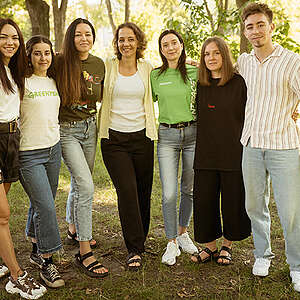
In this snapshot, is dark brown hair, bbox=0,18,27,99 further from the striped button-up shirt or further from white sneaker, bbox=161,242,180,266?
white sneaker, bbox=161,242,180,266

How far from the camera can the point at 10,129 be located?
3537 mm

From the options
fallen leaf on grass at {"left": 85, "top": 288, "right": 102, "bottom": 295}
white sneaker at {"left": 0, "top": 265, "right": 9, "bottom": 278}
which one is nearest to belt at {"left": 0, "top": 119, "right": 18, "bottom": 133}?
white sneaker at {"left": 0, "top": 265, "right": 9, "bottom": 278}

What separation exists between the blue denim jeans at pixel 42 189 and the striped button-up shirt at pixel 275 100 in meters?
1.85

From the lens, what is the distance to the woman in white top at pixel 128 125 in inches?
167

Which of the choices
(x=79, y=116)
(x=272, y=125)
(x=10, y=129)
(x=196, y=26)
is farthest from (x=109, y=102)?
(x=196, y=26)

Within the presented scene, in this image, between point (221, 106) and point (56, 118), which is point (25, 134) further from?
point (221, 106)

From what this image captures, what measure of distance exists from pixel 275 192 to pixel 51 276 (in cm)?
217

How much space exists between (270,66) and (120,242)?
266cm

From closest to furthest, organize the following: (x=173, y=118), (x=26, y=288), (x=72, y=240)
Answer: (x=26, y=288) < (x=173, y=118) < (x=72, y=240)

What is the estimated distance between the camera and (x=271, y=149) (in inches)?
144

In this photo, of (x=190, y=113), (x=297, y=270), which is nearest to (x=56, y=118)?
(x=190, y=113)

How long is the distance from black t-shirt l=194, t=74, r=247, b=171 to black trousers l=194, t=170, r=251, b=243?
113mm

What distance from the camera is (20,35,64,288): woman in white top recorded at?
374 cm

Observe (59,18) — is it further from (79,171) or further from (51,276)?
(51,276)
